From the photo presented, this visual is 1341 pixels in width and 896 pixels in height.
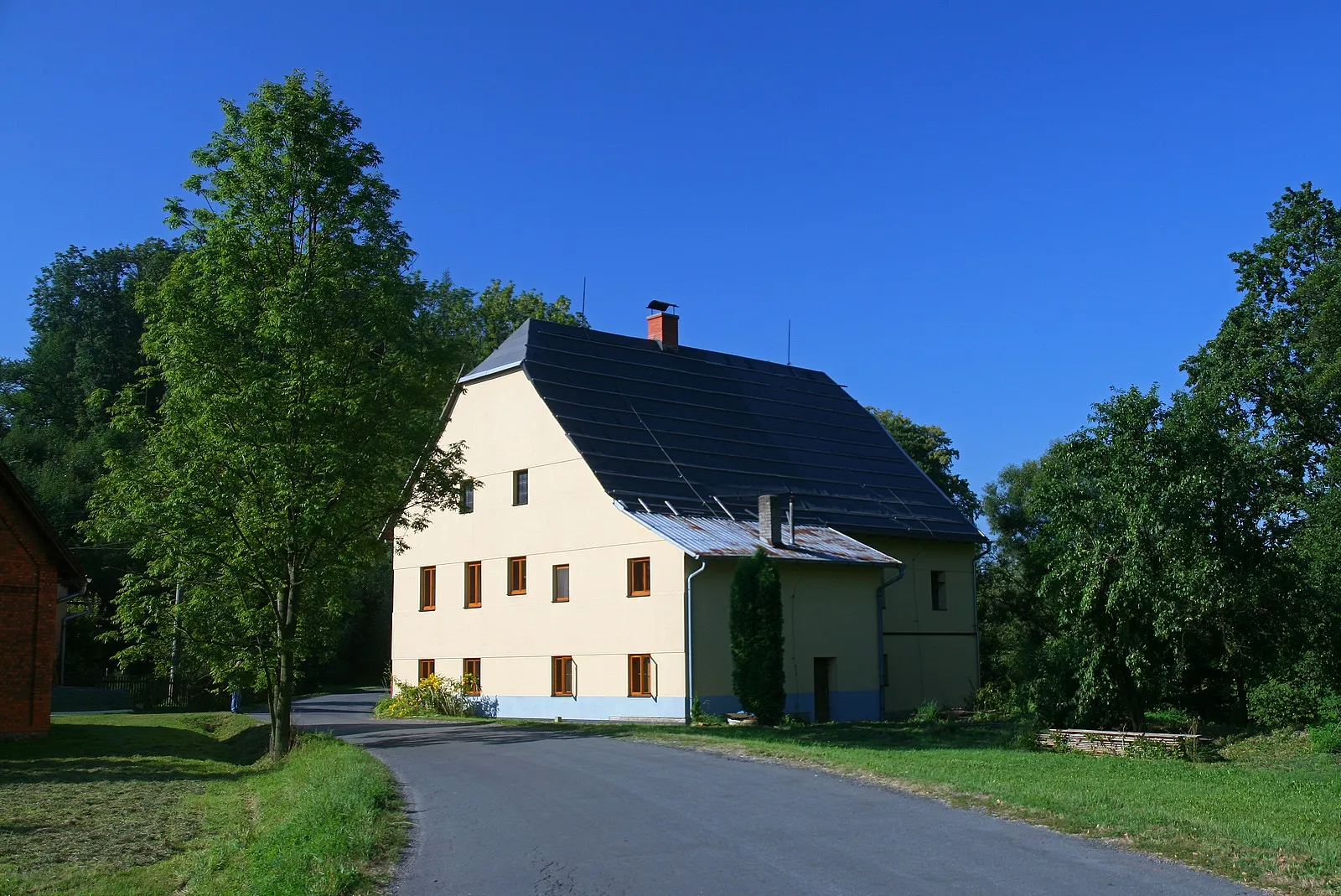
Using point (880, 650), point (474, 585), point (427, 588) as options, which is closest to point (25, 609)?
point (474, 585)

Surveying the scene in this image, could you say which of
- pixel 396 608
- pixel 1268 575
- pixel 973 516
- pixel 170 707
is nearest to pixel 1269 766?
pixel 1268 575

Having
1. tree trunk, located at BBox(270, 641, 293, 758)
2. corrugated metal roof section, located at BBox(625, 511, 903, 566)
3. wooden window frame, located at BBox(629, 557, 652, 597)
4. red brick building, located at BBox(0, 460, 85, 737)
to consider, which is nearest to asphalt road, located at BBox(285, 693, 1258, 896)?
tree trunk, located at BBox(270, 641, 293, 758)

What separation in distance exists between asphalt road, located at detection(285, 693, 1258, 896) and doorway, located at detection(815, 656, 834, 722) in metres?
12.0

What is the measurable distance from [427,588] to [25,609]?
12630mm

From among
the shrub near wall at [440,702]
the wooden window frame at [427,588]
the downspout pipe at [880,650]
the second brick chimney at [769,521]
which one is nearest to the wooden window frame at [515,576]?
the shrub near wall at [440,702]

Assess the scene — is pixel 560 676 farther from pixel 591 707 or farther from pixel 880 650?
pixel 880 650

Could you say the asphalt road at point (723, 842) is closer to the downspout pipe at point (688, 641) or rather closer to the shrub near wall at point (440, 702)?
the downspout pipe at point (688, 641)

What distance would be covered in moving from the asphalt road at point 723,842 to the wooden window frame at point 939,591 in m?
18.5

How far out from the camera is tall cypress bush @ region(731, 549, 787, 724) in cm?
2397

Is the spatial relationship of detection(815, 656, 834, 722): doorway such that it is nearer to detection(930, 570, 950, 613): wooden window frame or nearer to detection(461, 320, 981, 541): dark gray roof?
detection(461, 320, 981, 541): dark gray roof

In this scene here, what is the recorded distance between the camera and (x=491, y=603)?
1222 inches

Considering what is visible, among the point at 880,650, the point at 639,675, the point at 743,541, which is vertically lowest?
the point at 639,675

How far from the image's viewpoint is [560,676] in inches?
1131

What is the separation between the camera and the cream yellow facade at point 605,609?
1029 inches
